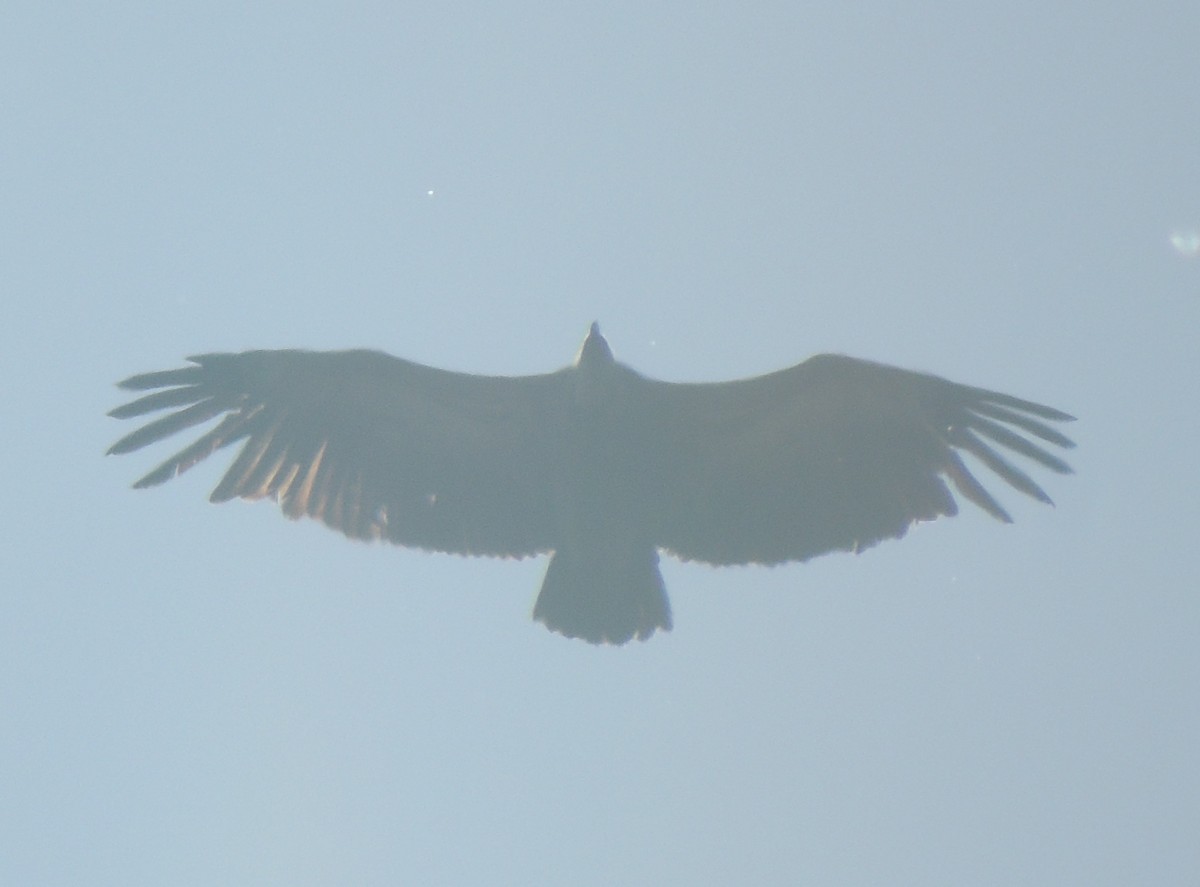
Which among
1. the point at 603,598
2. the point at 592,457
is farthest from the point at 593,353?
the point at 603,598

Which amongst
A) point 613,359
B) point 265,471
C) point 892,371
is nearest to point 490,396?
point 613,359

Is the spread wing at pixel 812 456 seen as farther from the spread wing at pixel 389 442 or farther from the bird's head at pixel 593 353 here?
the spread wing at pixel 389 442

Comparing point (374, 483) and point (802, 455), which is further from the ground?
point (802, 455)

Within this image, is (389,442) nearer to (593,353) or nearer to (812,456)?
(593,353)

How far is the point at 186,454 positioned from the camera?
8195 mm

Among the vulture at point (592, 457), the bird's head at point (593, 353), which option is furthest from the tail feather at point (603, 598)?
the bird's head at point (593, 353)

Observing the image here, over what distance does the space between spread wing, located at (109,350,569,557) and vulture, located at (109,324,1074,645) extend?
0.01 m

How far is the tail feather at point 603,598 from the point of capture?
8211mm

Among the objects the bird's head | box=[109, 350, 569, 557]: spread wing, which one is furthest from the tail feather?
the bird's head

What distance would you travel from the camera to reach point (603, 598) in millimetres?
8297

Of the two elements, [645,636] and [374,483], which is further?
[374,483]

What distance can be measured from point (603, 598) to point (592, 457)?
83 cm

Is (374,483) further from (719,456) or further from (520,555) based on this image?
(719,456)

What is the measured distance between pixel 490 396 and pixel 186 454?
1773mm
